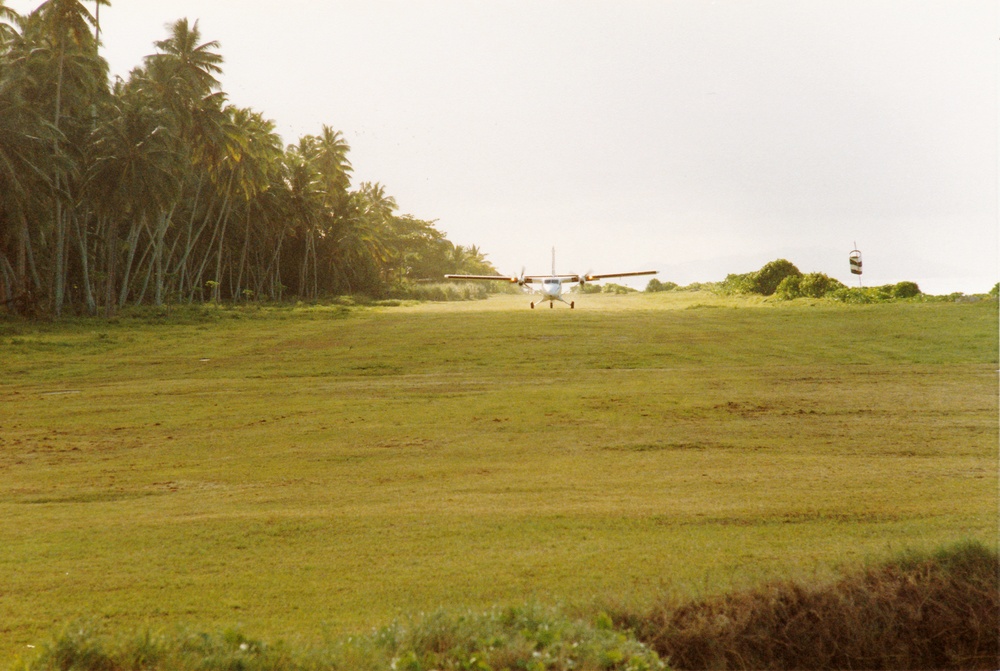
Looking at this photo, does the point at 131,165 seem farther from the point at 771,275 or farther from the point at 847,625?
the point at 847,625

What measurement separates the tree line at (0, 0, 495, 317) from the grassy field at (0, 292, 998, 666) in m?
9.83

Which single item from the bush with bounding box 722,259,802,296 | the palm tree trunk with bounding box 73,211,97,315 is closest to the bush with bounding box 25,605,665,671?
the bush with bounding box 722,259,802,296

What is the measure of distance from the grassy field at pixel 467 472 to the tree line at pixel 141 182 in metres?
9.83

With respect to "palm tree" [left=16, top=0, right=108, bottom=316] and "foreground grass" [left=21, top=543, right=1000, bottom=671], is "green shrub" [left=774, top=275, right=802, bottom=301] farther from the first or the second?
"palm tree" [left=16, top=0, right=108, bottom=316]

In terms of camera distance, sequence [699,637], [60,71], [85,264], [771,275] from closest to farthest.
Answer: [699,637], [771,275], [60,71], [85,264]

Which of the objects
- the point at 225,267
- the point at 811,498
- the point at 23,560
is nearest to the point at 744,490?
the point at 811,498

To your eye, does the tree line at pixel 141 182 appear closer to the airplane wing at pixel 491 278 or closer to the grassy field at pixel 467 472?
the airplane wing at pixel 491 278

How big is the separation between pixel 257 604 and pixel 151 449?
5.88 m

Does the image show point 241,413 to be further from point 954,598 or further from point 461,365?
point 954,598

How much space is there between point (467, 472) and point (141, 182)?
104ft

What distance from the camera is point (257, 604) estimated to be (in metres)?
5.81

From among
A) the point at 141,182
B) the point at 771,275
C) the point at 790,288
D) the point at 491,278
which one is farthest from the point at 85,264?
the point at 790,288

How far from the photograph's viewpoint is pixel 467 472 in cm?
941

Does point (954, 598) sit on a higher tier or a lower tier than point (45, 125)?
lower
